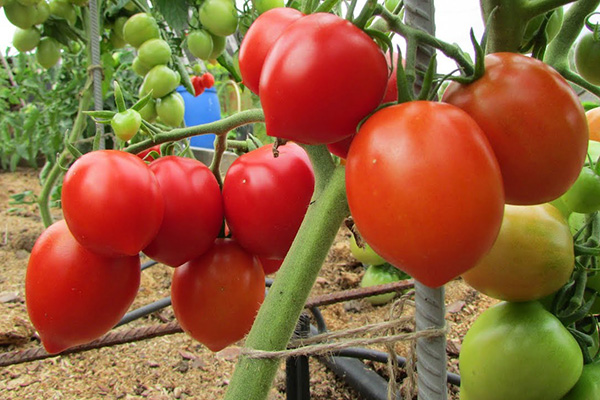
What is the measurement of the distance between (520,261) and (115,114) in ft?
1.21

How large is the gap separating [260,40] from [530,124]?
0.58ft

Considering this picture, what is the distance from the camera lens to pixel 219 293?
47 centimetres

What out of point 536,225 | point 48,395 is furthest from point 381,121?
point 48,395

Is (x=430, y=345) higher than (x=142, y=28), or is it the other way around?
(x=142, y=28)

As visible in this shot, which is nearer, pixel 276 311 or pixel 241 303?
pixel 276 311

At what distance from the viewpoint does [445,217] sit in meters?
0.23

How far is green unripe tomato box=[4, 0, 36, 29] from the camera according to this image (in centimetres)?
116

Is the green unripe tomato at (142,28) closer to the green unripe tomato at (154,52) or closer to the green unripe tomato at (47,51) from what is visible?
the green unripe tomato at (154,52)

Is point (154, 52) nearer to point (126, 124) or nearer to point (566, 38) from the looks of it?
point (126, 124)

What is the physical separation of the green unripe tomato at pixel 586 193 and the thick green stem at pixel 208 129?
0.29 m

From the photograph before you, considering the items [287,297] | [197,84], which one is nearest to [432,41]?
[287,297]

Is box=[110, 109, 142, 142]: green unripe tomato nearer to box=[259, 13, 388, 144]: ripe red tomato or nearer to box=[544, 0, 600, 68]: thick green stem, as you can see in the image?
box=[259, 13, 388, 144]: ripe red tomato

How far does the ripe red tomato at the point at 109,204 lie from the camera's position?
0.37m

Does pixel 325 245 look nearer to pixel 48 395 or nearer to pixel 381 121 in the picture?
pixel 381 121
